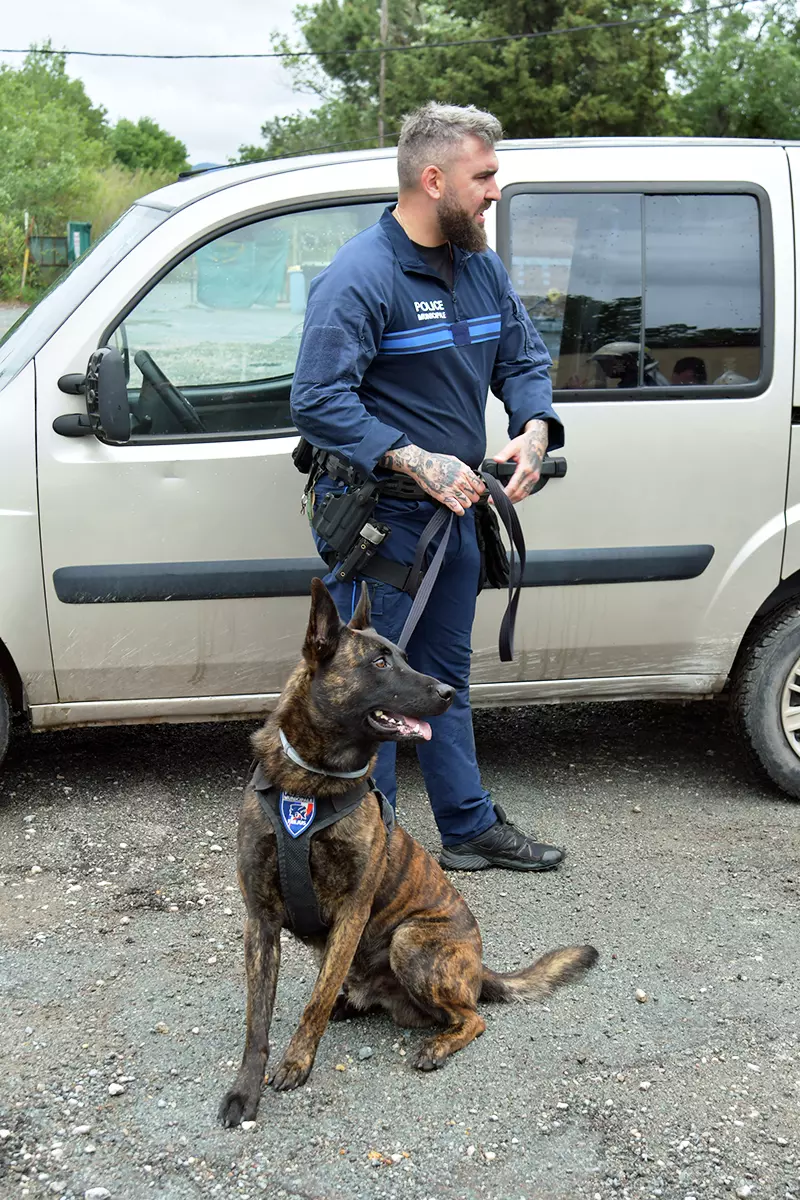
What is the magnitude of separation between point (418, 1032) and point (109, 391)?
6.74 feet

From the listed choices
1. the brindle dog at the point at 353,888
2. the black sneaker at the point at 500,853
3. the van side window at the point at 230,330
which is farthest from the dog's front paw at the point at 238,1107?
the van side window at the point at 230,330

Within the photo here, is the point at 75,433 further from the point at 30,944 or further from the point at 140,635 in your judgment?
the point at 30,944

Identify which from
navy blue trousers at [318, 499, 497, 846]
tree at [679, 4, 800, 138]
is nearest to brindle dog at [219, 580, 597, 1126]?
navy blue trousers at [318, 499, 497, 846]

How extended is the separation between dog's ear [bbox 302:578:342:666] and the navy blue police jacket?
55 centimetres

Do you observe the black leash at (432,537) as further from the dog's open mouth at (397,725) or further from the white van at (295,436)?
the white van at (295,436)

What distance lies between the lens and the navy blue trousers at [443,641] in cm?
357

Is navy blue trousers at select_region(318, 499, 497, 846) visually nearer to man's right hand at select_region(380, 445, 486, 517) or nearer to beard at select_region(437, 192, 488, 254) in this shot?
man's right hand at select_region(380, 445, 486, 517)

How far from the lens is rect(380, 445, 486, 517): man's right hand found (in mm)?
3318

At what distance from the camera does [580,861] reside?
13.6 ft

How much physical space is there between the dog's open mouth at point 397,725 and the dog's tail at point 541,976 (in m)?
0.67

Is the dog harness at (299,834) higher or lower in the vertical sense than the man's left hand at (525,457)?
lower

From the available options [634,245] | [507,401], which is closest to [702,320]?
[634,245]

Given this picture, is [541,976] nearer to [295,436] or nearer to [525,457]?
[525,457]

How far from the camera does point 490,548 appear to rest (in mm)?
3824
